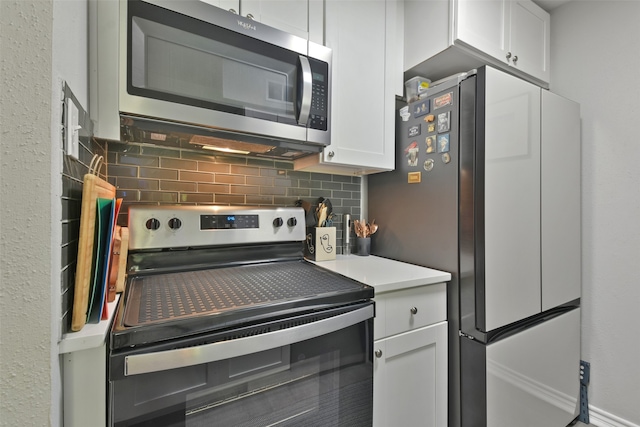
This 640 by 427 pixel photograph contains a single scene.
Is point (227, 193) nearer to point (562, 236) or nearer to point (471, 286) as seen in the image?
point (471, 286)

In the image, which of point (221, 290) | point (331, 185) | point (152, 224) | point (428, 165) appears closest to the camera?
point (221, 290)

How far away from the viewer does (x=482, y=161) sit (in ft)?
4.00

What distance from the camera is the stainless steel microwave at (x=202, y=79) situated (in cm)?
95

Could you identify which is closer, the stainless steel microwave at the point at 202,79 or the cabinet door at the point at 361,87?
the stainless steel microwave at the point at 202,79

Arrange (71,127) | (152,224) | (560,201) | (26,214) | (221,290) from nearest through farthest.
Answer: (26,214) → (71,127) → (221,290) → (152,224) → (560,201)

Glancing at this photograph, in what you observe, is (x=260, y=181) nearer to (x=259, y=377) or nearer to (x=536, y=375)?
(x=259, y=377)

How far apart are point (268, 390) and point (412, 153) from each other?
130 cm

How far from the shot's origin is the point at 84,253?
2.18ft

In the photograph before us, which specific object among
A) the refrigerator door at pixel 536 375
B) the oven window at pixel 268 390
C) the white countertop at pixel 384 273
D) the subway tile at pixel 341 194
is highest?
the subway tile at pixel 341 194

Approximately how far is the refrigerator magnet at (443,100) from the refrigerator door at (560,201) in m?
0.55

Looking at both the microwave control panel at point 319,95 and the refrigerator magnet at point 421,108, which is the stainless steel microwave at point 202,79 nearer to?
the microwave control panel at point 319,95

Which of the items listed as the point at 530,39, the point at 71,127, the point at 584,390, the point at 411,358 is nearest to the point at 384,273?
the point at 411,358

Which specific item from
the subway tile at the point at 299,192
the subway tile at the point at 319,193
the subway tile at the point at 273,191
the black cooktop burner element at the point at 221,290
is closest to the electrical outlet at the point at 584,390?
the black cooktop burner element at the point at 221,290

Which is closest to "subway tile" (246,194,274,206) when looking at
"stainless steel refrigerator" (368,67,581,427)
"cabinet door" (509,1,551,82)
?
"stainless steel refrigerator" (368,67,581,427)
